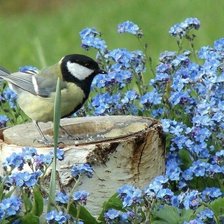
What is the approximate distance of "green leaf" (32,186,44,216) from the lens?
3.22 m

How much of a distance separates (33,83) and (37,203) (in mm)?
1076

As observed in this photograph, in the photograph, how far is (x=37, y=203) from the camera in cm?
324

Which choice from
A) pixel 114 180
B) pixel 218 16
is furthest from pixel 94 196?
pixel 218 16

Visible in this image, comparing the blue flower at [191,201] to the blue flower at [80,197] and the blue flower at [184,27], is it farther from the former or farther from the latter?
the blue flower at [184,27]

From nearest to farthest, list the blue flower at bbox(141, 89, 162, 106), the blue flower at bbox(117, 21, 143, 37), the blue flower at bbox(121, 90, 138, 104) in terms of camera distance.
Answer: the blue flower at bbox(141, 89, 162, 106), the blue flower at bbox(121, 90, 138, 104), the blue flower at bbox(117, 21, 143, 37)

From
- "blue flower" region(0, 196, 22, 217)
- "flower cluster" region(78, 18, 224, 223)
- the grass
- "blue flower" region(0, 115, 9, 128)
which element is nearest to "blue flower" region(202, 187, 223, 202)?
"flower cluster" region(78, 18, 224, 223)

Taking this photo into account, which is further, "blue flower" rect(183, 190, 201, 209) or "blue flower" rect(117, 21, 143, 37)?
"blue flower" rect(117, 21, 143, 37)

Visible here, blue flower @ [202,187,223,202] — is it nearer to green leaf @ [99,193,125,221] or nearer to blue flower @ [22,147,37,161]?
green leaf @ [99,193,125,221]

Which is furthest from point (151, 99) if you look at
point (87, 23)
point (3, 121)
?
point (87, 23)

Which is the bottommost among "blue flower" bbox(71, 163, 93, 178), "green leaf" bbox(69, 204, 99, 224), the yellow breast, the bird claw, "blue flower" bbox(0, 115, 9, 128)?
"green leaf" bbox(69, 204, 99, 224)

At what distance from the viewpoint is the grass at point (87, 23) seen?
8.45 m

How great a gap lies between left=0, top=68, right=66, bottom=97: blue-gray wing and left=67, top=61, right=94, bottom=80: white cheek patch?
7 cm

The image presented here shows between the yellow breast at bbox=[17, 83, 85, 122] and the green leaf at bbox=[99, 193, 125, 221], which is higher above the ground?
the yellow breast at bbox=[17, 83, 85, 122]

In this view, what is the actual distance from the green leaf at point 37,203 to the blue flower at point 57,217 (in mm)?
187
